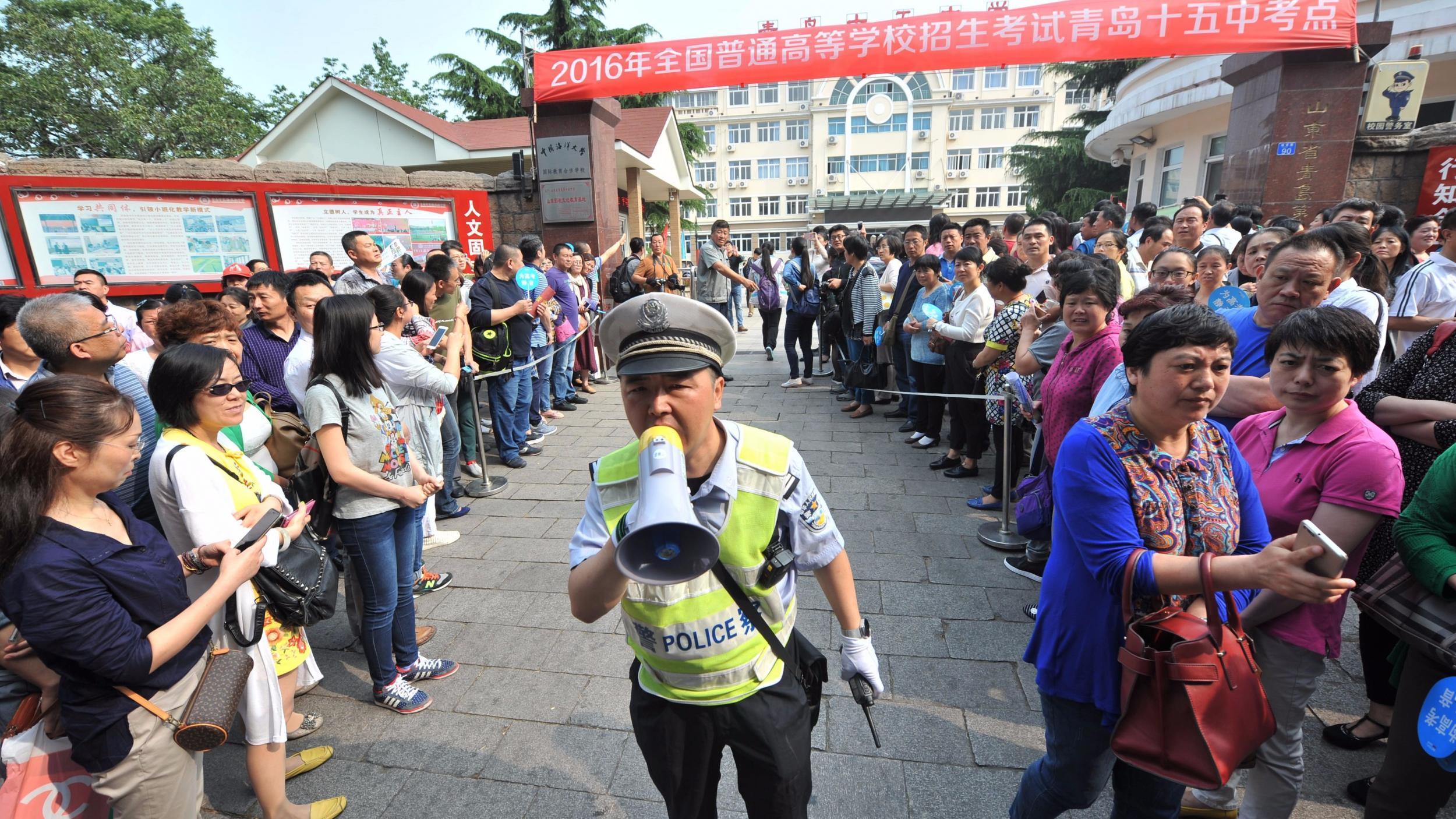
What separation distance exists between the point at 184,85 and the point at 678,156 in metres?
21.4

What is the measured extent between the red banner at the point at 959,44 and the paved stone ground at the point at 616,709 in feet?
22.5

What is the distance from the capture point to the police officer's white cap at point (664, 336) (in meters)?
1.40

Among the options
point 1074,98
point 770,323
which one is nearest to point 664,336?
point 770,323

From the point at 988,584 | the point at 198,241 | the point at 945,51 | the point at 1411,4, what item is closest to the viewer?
the point at 988,584

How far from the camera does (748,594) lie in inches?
61.6

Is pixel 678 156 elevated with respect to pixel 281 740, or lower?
elevated

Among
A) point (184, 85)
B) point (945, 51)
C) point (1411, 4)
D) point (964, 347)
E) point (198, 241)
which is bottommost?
point (964, 347)

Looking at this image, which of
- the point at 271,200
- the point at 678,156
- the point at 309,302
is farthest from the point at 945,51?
the point at 678,156

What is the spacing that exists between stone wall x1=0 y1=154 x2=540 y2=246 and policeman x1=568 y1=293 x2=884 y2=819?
8585 mm

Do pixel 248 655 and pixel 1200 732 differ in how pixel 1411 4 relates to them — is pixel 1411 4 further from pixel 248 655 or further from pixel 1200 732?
pixel 248 655

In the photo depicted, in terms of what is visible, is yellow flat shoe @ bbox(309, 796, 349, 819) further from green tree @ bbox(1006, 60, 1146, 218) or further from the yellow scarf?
green tree @ bbox(1006, 60, 1146, 218)

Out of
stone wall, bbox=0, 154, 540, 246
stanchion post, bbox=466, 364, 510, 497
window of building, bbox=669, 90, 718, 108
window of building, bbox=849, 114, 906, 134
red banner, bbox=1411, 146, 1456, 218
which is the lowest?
stanchion post, bbox=466, 364, 510, 497

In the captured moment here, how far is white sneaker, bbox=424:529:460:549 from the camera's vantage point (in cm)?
480

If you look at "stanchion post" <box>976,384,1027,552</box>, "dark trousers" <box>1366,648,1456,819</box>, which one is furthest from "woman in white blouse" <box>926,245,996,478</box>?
"dark trousers" <box>1366,648,1456,819</box>
